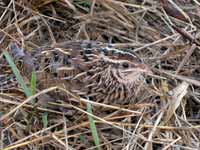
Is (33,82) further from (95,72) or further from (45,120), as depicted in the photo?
(95,72)

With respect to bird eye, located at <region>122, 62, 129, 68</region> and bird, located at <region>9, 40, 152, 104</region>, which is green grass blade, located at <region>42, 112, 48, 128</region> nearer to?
bird, located at <region>9, 40, 152, 104</region>

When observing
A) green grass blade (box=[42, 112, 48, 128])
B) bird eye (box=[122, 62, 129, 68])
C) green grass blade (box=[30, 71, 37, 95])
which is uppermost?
bird eye (box=[122, 62, 129, 68])

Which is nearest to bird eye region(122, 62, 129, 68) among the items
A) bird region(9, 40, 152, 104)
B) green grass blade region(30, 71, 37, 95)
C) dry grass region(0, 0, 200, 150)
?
bird region(9, 40, 152, 104)

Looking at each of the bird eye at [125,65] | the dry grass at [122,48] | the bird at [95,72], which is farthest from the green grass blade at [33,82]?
the bird eye at [125,65]

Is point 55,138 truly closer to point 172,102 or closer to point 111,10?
point 172,102

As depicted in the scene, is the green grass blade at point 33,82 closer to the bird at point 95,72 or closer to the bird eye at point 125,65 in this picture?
the bird at point 95,72

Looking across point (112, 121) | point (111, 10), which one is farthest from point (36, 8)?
point (112, 121)

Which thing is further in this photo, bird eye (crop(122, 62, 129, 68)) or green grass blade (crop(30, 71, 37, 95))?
bird eye (crop(122, 62, 129, 68))

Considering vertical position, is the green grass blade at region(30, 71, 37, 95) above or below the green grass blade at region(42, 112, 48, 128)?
above
